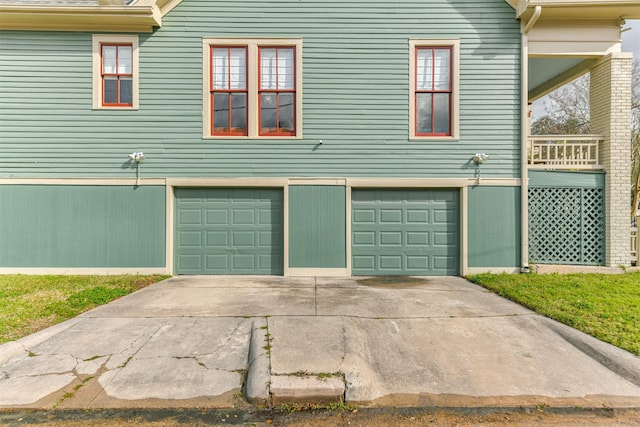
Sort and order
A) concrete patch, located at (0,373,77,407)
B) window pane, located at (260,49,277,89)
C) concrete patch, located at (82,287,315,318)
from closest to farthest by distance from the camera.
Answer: concrete patch, located at (0,373,77,407)
concrete patch, located at (82,287,315,318)
window pane, located at (260,49,277,89)

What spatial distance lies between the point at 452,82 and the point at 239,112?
4.97m

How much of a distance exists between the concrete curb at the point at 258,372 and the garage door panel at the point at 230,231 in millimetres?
3624

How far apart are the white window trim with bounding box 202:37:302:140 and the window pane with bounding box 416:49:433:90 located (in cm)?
277

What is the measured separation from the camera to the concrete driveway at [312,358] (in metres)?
3.06

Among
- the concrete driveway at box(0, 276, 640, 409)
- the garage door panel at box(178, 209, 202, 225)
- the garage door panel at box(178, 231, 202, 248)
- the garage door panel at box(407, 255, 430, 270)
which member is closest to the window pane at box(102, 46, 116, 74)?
the garage door panel at box(178, 209, 202, 225)

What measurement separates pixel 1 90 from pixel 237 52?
17.7 ft

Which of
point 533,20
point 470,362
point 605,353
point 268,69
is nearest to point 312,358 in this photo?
point 470,362

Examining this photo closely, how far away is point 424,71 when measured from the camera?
7.76 m

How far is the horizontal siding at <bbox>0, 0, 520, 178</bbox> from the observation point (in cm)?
751

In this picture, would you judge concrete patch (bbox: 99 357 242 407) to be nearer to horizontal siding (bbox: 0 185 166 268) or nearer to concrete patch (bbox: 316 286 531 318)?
concrete patch (bbox: 316 286 531 318)

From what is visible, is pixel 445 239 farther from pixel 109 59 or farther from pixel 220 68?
pixel 109 59

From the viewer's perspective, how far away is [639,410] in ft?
9.61

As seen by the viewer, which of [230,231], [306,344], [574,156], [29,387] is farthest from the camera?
[574,156]

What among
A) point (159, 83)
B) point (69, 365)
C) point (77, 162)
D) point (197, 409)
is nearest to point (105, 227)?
point (77, 162)
